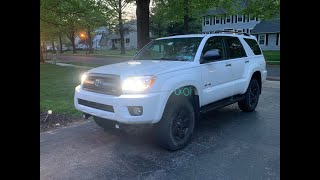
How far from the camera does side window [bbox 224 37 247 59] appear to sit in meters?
6.28

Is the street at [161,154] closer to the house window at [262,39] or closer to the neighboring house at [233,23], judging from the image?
the house window at [262,39]

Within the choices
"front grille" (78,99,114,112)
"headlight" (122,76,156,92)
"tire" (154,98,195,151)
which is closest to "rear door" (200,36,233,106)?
"tire" (154,98,195,151)

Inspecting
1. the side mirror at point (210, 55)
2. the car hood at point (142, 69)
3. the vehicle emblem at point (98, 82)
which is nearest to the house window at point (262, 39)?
the side mirror at point (210, 55)

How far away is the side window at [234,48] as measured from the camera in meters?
6.28

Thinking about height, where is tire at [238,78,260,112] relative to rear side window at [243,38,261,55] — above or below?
below

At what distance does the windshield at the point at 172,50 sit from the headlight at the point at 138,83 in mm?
1138

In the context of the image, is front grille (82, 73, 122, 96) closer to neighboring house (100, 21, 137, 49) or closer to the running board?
the running board

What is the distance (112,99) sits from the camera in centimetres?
440

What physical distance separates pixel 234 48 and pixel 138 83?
3012 mm

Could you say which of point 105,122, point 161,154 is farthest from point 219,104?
point 105,122

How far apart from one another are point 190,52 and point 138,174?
246 cm

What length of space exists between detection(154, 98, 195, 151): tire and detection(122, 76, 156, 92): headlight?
0.52m

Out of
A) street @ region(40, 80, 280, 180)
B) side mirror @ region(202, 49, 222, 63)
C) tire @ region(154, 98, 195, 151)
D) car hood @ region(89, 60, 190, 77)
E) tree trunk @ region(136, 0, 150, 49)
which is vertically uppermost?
tree trunk @ region(136, 0, 150, 49)

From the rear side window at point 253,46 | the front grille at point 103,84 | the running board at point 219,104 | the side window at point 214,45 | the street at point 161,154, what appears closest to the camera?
the street at point 161,154
